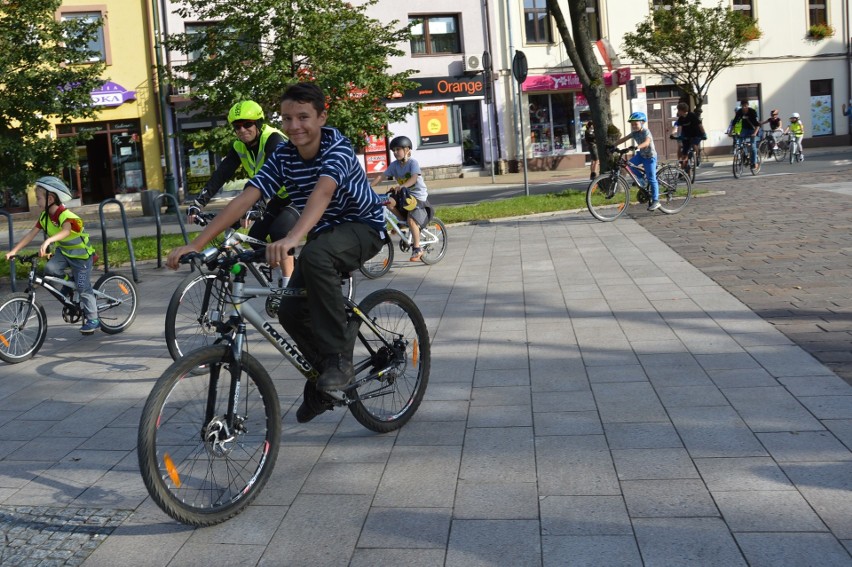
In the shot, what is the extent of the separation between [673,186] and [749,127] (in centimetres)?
708

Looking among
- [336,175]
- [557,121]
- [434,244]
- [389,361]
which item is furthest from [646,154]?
[557,121]

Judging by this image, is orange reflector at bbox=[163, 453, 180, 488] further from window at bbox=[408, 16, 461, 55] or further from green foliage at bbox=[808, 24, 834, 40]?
green foliage at bbox=[808, 24, 834, 40]

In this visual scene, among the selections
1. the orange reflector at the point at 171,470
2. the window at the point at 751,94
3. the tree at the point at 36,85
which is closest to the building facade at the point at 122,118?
the tree at the point at 36,85

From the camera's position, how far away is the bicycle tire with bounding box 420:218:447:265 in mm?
11609

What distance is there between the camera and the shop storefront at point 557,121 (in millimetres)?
34844

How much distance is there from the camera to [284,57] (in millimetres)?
16922

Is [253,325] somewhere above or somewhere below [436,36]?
below

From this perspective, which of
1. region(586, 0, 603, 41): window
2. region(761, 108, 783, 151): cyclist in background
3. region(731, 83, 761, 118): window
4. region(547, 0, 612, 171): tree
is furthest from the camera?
region(731, 83, 761, 118): window

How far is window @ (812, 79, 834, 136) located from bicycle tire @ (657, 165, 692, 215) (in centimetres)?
2539

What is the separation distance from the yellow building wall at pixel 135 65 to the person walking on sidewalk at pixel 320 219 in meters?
27.0

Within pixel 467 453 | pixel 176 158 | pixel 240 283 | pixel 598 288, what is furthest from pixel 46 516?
pixel 176 158

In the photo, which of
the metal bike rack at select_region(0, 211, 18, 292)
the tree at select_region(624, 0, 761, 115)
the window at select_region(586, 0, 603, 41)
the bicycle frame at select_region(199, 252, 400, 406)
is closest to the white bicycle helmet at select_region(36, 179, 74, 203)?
the metal bike rack at select_region(0, 211, 18, 292)

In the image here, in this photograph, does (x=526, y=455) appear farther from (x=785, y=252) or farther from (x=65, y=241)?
(x=785, y=252)

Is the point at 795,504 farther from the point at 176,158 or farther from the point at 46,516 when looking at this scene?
the point at 176,158
